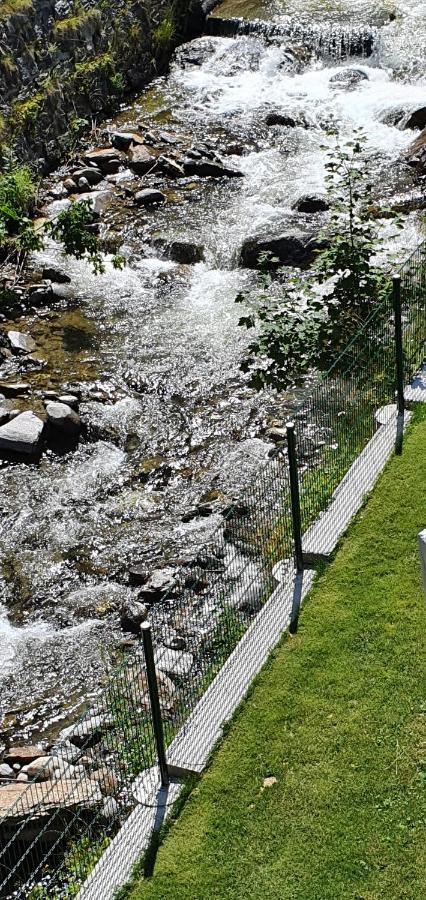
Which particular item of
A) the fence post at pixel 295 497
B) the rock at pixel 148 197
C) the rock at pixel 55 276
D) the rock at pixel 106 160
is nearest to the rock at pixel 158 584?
the fence post at pixel 295 497

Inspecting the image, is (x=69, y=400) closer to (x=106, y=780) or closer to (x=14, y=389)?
(x=14, y=389)

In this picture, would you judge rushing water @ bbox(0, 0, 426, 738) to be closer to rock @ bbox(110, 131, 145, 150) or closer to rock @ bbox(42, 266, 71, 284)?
rock @ bbox(42, 266, 71, 284)

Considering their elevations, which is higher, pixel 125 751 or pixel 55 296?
pixel 125 751

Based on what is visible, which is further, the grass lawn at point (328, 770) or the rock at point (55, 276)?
the rock at point (55, 276)

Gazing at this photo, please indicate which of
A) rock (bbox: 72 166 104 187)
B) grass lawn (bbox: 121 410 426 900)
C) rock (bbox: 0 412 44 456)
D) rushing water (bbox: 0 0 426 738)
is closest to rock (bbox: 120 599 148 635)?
rushing water (bbox: 0 0 426 738)

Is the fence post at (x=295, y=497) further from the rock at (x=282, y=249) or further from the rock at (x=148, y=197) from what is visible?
the rock at (x=148, y=197)

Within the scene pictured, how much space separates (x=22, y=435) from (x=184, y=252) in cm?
521

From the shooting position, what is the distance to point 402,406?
398 inches

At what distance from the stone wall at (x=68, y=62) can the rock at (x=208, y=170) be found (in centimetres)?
258

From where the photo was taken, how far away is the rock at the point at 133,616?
9570mm

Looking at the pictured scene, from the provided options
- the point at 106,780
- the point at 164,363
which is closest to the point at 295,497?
the point at 106,780

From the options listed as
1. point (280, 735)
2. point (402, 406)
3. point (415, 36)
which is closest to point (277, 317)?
point (402, 406)

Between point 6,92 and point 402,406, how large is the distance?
12.6m

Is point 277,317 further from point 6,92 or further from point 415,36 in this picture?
point 415,36
